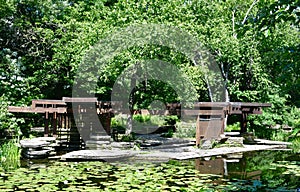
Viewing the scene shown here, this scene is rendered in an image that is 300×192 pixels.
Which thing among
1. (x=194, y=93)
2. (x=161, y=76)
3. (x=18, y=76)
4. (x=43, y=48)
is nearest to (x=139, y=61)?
(x=161, y=76)

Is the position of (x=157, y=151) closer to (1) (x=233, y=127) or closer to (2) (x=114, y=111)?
(2) (x=114, y=111)

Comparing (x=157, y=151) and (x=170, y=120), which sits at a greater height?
(x=170, y=120)

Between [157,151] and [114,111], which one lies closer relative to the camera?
[157,151]

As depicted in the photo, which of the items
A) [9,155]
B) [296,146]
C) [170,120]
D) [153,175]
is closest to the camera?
[153,175]

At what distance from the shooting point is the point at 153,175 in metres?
5.95

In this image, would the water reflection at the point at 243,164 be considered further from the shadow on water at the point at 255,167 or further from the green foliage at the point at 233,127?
the green foliage at the point at 233,127

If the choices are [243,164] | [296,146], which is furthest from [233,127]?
[243,164]

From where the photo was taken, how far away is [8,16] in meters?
11.7

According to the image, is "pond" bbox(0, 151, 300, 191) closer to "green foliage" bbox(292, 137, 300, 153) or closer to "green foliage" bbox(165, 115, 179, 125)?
"green foliage" bbox(292, 137, 300, 153)

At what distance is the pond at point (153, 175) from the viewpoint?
16.5 ft

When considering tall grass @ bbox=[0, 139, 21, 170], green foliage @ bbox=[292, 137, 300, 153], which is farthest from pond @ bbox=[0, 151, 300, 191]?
green foliage @ bbox=[292, 137, 300, 153]

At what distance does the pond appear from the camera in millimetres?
5039

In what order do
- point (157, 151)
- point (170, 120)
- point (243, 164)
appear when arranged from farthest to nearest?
point (170, 120) → point (157, 151) → point (243, 164)

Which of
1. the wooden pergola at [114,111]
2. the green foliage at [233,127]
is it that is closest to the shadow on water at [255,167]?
the wooden pergola at [114,111]
